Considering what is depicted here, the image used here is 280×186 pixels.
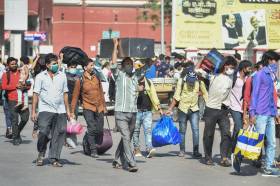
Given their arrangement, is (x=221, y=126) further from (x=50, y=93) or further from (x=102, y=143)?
(x=50, y=93)

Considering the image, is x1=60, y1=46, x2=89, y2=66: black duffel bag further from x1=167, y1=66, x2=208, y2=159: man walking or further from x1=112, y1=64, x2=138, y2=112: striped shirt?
x1=112, y1=64, x2=138, y2=112: striped shirt

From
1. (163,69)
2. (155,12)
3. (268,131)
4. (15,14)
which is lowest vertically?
(268,131)

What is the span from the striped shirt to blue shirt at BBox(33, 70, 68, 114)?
2.98 ft

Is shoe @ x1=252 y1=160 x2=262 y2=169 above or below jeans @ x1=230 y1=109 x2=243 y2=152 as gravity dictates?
below

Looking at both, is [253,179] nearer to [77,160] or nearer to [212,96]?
[212,96]

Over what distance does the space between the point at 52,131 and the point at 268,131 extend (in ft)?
11.4

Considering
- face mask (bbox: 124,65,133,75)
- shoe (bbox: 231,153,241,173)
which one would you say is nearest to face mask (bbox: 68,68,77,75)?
face mask (bbox: 124,65,133,75)

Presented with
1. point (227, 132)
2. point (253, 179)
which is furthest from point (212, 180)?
point (227, 132)

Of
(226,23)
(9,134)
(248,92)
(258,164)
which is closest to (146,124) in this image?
(258,164)

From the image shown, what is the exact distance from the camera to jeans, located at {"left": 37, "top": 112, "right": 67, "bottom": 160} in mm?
12945

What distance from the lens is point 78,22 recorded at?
3031 inches

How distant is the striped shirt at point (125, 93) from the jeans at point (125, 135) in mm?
97

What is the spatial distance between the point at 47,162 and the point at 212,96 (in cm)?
306

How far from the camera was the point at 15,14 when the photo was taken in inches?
1373
